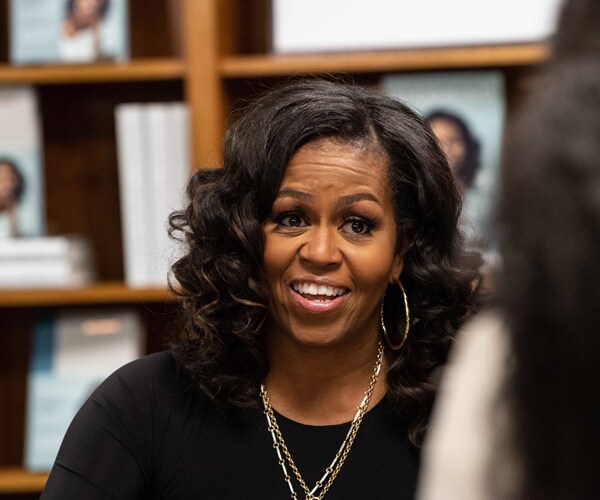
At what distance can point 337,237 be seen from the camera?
1674mm

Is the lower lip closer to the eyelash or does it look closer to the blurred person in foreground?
the eyelash

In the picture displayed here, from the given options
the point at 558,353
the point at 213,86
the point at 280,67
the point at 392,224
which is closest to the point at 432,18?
the point at 280,67

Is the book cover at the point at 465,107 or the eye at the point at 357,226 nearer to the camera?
the eye at the point at 357,226

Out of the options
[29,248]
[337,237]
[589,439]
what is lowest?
[29,248]

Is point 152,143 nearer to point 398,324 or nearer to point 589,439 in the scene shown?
point 398,324

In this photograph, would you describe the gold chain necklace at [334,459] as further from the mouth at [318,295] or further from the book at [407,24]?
the book at [407,24]

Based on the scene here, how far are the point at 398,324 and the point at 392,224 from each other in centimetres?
19

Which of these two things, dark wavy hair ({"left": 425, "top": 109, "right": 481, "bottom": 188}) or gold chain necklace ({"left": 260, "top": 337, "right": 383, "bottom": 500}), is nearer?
gold chain necklace ({"left": 260, "top": 337, "right": 383, "bottom": 500})

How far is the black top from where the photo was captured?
167 centimetres

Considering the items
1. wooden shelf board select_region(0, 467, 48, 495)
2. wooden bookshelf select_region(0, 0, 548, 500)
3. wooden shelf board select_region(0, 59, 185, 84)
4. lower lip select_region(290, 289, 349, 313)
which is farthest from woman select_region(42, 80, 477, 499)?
wooden shelf board select_region(0, 467, 48, 495)

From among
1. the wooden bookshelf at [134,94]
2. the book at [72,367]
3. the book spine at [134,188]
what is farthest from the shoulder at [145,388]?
the book at [72,367]

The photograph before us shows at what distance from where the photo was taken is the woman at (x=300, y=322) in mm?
1676

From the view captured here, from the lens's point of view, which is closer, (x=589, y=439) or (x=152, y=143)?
(x=589, y=439)

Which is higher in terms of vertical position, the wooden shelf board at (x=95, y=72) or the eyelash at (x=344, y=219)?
the wooden shelf board at (x=95, y=72)
